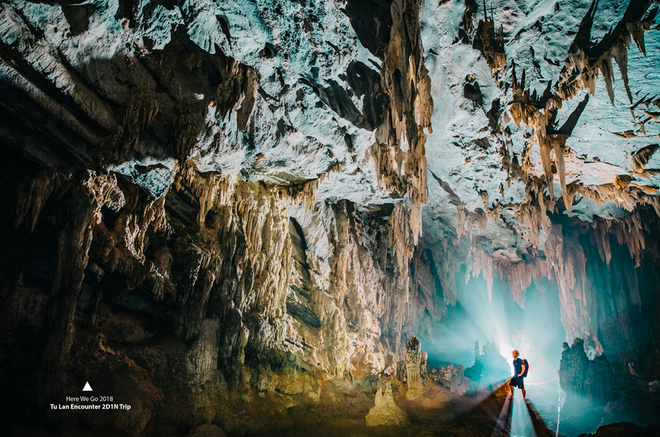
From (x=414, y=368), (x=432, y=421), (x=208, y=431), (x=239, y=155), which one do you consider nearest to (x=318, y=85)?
(x=239, y=155)

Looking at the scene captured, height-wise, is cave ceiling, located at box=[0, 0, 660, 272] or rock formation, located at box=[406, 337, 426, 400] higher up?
cave ceiling, located at box=[0, 0, 660, 272]

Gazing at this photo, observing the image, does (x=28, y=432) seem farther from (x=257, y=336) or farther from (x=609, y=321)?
(x=609, y=321)

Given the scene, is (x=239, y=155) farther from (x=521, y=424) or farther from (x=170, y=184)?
(x=521, y=424)

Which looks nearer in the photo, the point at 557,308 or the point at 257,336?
the point at 257,336

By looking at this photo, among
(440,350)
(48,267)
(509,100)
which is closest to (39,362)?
(48,267)

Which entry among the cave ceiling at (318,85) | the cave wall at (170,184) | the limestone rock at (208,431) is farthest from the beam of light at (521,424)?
the limestone rock at (208,431)

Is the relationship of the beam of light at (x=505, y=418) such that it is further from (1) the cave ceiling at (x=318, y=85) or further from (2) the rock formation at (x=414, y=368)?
(1) the cave ceiling at (x=318, y=85)

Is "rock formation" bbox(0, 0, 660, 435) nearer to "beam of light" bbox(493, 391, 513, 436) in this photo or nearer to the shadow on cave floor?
the shadow on cave floor

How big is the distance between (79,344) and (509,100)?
9.83 meters

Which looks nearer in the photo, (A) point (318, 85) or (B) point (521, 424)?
(A) point (318, 85)

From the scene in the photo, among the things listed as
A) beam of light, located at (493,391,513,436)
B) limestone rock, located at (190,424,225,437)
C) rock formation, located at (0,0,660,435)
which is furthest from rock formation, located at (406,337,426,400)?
limestone rock, located at (190,424,225,437)

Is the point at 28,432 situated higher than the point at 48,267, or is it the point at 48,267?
the point at 48,267

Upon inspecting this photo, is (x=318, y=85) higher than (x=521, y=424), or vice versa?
(x=318, y=85)

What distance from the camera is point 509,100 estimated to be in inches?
315
